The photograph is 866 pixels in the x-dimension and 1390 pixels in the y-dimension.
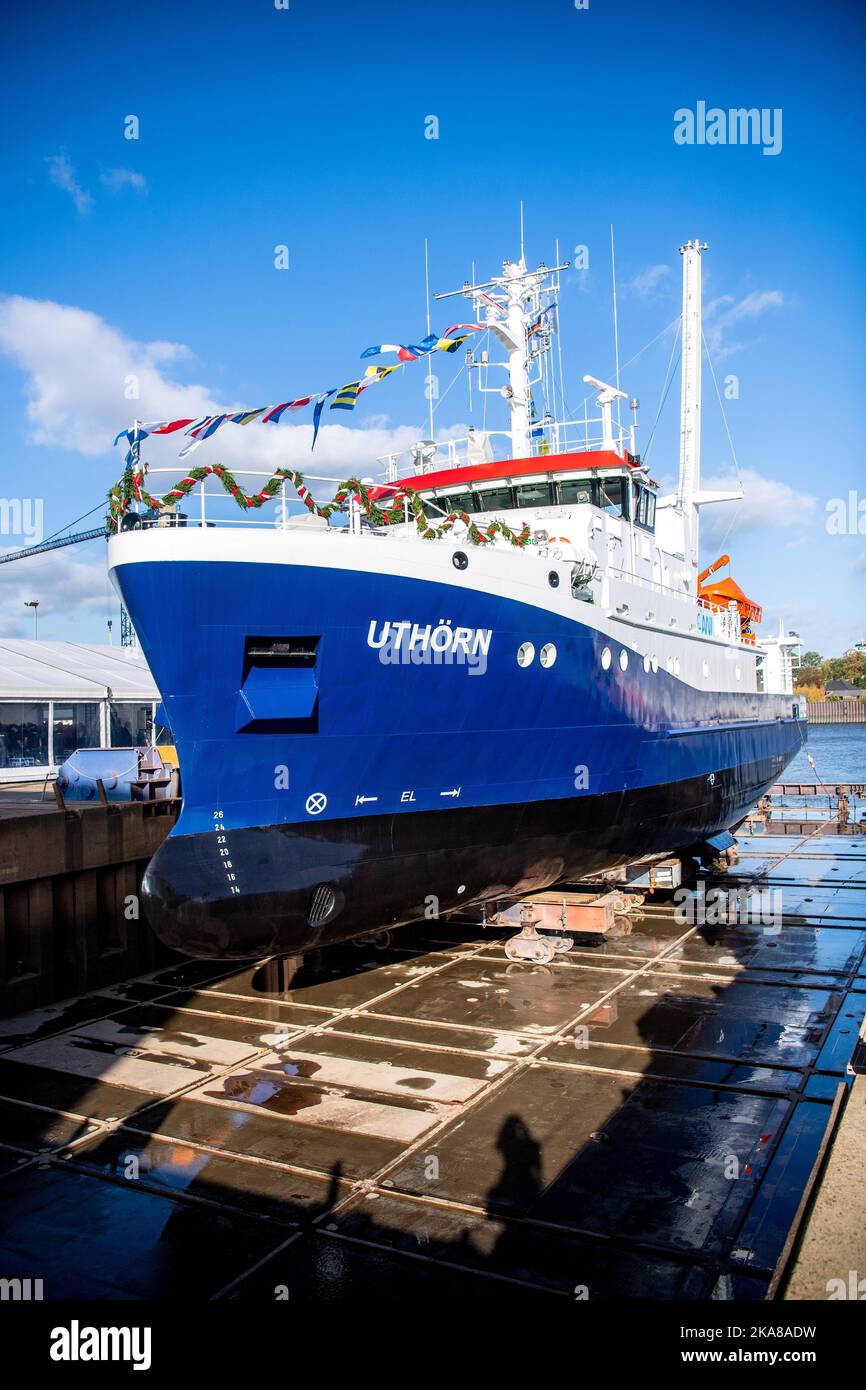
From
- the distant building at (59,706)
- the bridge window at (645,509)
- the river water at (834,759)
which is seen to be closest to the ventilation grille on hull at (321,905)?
the bridge window at (645,509)

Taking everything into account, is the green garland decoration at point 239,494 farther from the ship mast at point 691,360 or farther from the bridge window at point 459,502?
the ship mast at point 691,360

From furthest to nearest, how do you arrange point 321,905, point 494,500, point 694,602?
point 694,602 → point 494,500 → point 321,905

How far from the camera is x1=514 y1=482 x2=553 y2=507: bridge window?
1336 centimetres

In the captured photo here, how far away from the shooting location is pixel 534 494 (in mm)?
13391

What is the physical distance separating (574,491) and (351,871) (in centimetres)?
706

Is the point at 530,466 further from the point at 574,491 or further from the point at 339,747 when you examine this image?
the point at 339,747

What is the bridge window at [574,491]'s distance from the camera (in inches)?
524

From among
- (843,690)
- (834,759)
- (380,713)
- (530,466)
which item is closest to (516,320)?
(530,466)

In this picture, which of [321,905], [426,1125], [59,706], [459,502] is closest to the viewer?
[426,1125]

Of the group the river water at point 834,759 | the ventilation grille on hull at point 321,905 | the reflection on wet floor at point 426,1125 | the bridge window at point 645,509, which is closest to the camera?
the reflection on wet floor at point 426,1125

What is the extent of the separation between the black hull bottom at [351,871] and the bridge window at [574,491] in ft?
14.6

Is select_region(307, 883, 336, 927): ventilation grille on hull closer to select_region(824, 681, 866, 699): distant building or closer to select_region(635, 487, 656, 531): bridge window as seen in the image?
select_region(635, 487, 656, 531): bridge window

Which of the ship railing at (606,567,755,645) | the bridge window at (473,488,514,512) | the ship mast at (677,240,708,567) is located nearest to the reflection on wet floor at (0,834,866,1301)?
the ship railing at (606,567,755,645)
